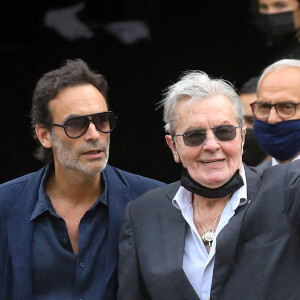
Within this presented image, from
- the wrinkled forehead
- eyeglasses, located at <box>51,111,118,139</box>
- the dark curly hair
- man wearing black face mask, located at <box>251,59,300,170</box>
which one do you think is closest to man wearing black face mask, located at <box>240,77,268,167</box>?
man wearing black face mask, located at <box>251,59,300,170</box>

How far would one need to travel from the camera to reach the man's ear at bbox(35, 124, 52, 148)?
12.1ft

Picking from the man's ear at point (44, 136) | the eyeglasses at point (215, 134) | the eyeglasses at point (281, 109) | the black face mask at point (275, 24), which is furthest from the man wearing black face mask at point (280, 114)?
the man's ear at point (44, 136)

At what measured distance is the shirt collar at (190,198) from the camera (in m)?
3.07

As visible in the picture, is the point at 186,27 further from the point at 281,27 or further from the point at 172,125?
the point at 172,125

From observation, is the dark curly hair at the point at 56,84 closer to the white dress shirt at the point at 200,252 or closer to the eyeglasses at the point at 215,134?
the eyeglasses at the point at 215,134

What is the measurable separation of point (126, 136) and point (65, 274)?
6.05 feet

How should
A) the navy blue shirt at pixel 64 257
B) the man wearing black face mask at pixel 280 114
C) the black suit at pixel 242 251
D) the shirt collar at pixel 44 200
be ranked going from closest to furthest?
1. the black suit at pixel 242 251
2. the navy blue shirt at pixel 64 257
3. the shirt collar at pixel 44 200
4. the man wearing black face mask at pixel 280 114

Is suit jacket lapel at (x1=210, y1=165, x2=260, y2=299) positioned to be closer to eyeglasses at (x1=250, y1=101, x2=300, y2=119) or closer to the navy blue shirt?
the navy blue shirt

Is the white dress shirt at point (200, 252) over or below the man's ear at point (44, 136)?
below

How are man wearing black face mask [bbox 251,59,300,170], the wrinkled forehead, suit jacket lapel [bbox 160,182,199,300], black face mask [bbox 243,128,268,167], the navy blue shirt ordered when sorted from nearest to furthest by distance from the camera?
suit jacket lapel [bbox 160,182,199,300]
the wrinkled forehead
the navy blue shirt
man wearing black face mask [bbox 251,59,300,170]
black face mask [bbox 243,128,268,167]

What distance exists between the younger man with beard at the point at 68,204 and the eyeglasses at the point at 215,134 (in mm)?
520

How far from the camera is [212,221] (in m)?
3.14

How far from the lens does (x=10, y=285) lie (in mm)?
3443

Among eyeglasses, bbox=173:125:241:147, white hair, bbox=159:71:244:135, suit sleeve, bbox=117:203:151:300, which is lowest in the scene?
suit sleeve, bbox=117:203:151:300
